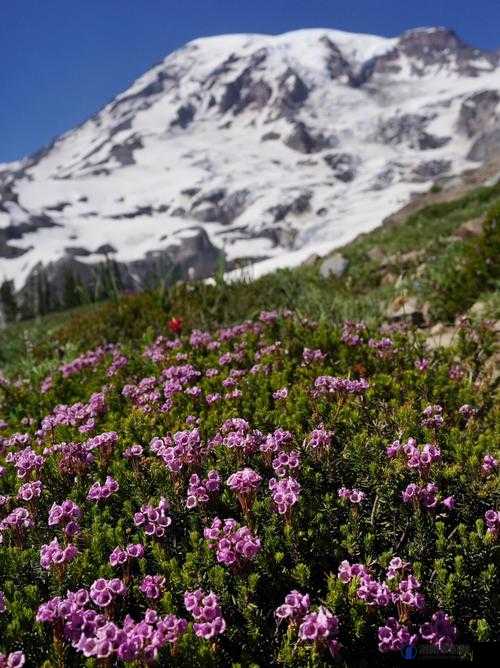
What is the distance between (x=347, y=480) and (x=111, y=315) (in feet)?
30.1

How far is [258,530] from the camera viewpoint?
344 cm

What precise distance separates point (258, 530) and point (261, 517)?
0.08m

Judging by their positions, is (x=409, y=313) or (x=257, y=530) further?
(x=409, y=313)

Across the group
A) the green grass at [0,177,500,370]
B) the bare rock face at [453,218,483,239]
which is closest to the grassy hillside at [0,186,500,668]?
the green grass at [0,177,500,370]

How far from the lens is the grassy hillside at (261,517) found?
2797 mm

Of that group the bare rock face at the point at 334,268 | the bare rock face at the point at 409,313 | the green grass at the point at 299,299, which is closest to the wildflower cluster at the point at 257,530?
the green grass at the point at 299,299

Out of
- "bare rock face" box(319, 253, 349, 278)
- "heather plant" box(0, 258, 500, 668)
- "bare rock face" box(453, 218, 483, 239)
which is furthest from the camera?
"bare rock face" box(453, 218, 483, 239)

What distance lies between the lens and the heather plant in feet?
9.12

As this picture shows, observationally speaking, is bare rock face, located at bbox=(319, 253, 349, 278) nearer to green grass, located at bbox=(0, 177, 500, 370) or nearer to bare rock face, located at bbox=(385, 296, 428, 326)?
green grass, located at bbox=(0, 177, 500, 370)

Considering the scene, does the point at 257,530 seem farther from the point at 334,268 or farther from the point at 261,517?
the point at 334,268

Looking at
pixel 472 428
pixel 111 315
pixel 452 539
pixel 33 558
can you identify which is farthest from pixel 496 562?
pixel 111 315

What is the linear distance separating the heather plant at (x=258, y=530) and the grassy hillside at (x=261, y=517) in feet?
0.04

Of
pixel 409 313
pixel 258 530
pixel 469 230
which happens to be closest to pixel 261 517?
pixel 258 530

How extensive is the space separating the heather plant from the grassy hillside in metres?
0.01
